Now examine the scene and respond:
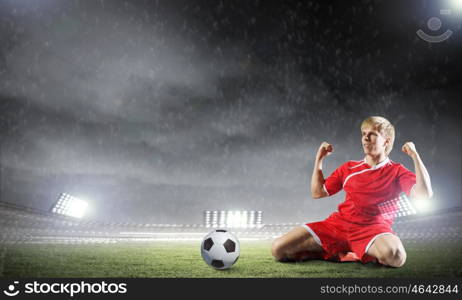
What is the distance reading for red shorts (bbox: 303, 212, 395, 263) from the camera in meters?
5.57

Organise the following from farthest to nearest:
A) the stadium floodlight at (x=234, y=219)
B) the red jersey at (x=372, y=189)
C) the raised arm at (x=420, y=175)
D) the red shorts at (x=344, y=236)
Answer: the stadium floodlight at (x=234, y=219) → the red shorts at (x=344, y=236) → the red jersey at (x=372, y=189) → the raised arm at (x=420, y=175)

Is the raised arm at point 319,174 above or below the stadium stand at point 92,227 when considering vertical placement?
below

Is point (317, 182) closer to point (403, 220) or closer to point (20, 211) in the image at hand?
point (403, 220)

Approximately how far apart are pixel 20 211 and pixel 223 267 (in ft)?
64.6

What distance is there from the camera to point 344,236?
19.2 ft

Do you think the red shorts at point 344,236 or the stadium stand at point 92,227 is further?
the stadium stand at point 92,227

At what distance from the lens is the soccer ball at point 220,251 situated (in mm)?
6281

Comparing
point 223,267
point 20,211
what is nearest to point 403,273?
point 223,267

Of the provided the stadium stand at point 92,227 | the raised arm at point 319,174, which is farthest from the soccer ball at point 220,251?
the stadium stand at point 92,227

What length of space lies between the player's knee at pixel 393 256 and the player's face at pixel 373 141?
1.50 m

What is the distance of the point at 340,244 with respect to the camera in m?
5.93

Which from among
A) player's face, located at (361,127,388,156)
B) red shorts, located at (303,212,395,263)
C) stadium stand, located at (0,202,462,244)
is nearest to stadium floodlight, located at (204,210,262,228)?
stadium stand, located at (0,202,462,244)

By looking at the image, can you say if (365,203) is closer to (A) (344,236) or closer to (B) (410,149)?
(A) (344,236)

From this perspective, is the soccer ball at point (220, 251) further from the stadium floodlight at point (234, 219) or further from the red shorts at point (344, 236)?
the stadium floodlight at point (234, 219)
